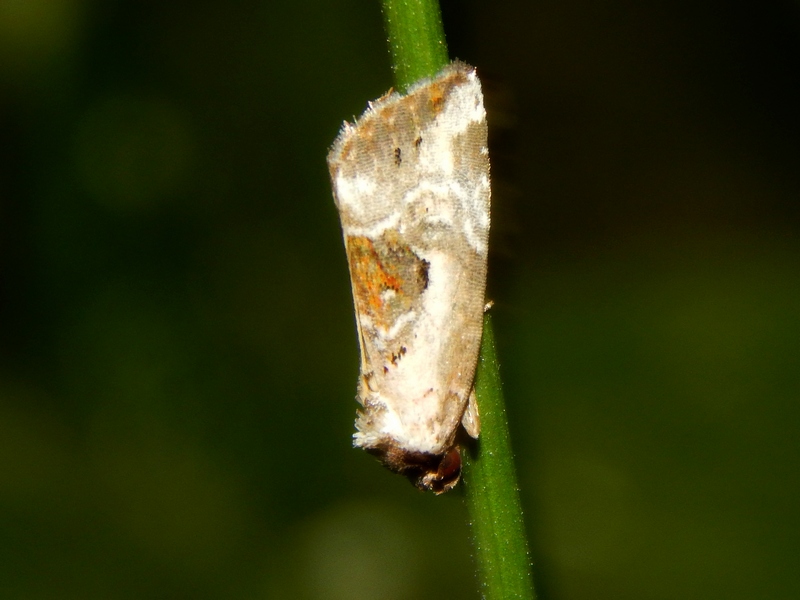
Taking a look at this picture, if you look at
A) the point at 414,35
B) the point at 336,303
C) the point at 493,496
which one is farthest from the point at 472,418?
the point at 336,303

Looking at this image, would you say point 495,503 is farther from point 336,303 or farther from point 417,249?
point 336,303

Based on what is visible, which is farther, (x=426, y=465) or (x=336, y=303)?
(x=336, y=303)

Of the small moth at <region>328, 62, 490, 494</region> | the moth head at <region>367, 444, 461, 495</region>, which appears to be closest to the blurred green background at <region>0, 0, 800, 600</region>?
the small moth at <region>328, 62, 490, 494</region>

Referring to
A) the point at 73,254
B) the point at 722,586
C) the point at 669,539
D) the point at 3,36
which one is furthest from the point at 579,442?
the point at 3,36

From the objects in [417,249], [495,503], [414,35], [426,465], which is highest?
[414,35]

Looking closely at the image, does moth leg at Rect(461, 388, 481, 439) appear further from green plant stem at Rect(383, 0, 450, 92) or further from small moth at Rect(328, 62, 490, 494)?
green plant stem at Rect(383, 0, 450, 92)
